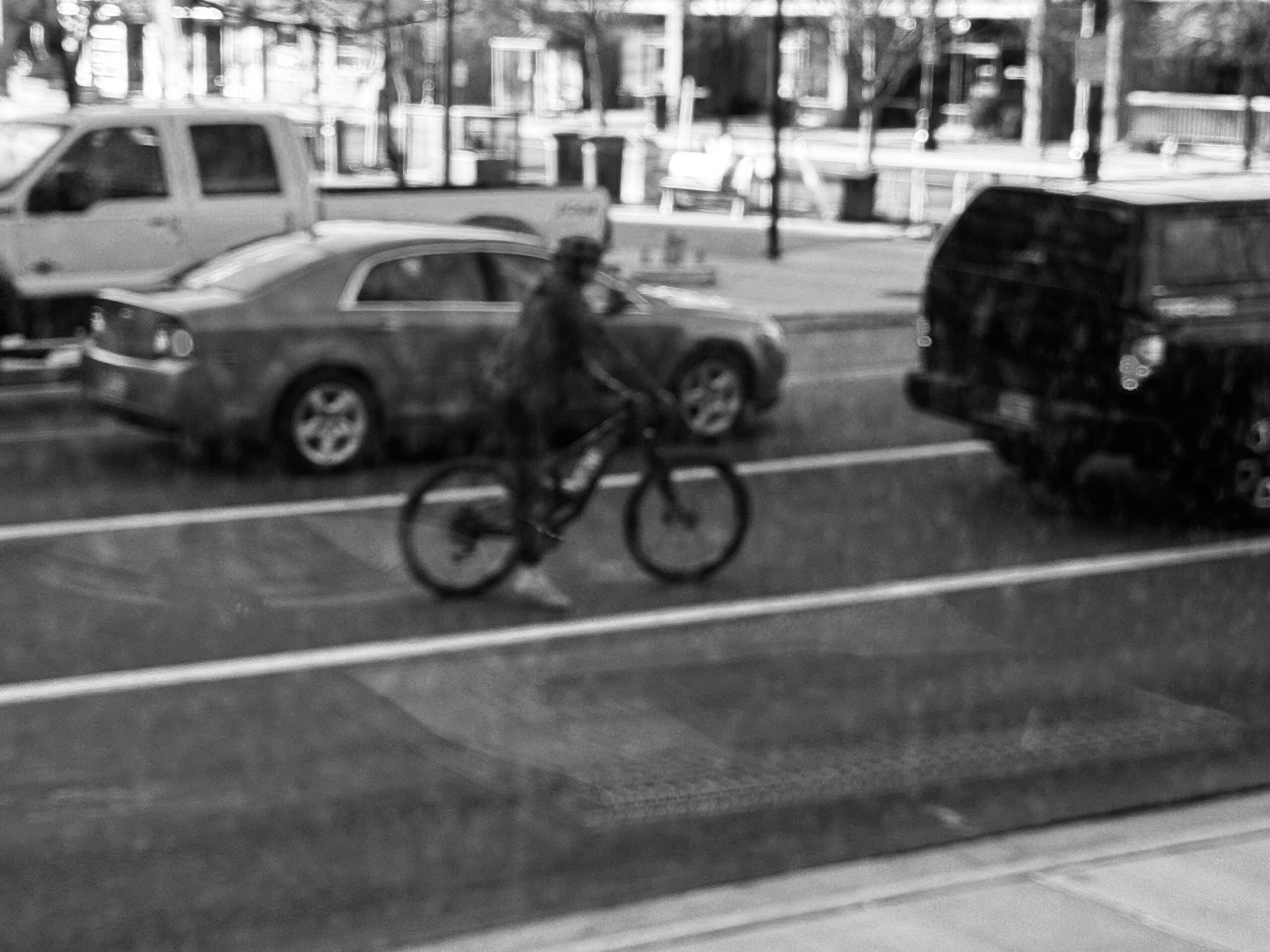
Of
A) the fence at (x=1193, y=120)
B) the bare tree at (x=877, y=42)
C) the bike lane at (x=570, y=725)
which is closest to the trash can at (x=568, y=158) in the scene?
the bare tree at (x=877, y=42)

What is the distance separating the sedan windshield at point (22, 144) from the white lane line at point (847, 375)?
20.2ft

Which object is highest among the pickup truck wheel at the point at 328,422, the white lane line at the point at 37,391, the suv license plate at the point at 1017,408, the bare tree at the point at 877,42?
the bare tree at the point at 877,42

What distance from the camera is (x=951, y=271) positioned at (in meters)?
12.9

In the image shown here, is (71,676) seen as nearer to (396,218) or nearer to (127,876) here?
(127,876)

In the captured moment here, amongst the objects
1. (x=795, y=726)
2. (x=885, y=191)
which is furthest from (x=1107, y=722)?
(x=885, y=191)

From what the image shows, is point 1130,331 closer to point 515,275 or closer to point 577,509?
point 577,509

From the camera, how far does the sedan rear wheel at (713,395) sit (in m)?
14.2

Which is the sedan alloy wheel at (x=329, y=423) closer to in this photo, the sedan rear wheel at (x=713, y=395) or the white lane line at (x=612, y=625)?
the sedan rear wheel at (x=713, y=395)

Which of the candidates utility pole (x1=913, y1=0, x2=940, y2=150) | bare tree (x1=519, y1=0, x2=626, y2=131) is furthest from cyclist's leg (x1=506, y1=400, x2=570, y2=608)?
bare tree (x1=519, y1=0, x2=626, y2=131)

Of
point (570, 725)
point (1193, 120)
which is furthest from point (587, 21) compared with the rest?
point (570, 725)

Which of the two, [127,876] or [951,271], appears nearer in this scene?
[127,876]

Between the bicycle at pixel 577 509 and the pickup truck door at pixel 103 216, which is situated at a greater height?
the pickup truck door at pixel 103 216

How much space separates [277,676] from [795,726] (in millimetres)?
2106

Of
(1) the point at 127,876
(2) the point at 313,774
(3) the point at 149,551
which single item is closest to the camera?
(1) the point at 127,876
